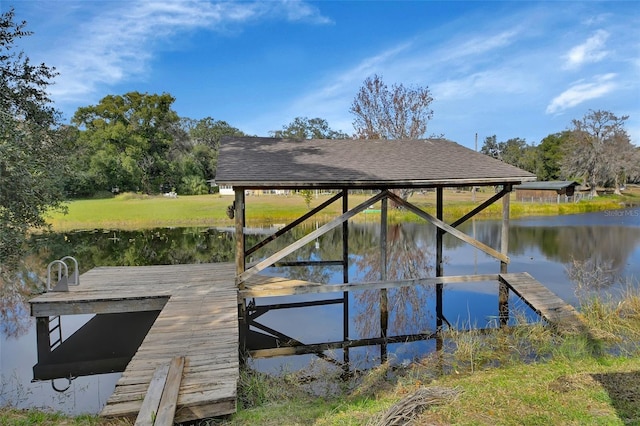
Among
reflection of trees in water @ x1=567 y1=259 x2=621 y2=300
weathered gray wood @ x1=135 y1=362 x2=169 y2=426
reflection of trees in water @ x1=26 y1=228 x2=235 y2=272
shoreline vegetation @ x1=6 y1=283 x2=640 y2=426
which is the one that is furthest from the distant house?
weathered gray wood @ x1=135 y1=362 x2=169 y2=426

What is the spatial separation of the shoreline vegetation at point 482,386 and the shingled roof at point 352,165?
314 cm

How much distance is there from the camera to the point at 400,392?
505 centimetres

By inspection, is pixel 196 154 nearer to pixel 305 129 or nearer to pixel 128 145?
pixel 128 145

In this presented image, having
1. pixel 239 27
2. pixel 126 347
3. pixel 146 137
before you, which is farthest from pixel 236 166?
pixel 146 137

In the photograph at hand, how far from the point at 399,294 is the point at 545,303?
13.0 ft

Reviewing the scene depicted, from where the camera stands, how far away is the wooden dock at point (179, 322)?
3977 millimetres

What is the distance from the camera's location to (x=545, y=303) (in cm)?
796

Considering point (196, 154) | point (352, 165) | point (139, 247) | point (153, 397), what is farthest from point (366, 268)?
point (196, 154)

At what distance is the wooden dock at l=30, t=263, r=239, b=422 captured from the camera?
3977 millimetres

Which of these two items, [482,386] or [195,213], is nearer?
[482,386]

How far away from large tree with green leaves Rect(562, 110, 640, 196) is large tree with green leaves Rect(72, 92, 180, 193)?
53.1m

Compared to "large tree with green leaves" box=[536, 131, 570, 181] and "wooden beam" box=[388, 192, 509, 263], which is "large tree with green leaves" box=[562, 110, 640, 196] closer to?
"large tree with green leaves" box=[536, 131, 570, 181]

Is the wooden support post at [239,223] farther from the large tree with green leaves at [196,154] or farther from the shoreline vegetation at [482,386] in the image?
the large tree with green leaves at [196,154]

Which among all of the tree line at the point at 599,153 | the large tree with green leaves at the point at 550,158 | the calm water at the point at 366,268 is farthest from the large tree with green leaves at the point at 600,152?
the calm water at the point at 366,268
